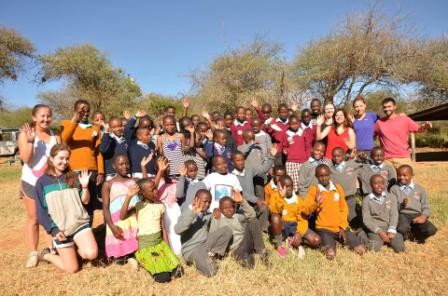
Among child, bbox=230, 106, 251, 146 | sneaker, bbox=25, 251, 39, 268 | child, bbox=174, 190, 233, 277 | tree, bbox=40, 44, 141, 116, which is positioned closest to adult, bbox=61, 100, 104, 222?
sneaker, bbox=25, 251, 39, 268

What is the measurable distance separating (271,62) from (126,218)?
727 inches

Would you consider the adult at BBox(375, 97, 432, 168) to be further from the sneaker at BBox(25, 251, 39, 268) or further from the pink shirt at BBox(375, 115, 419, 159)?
the sneaker at BBox(25, 251, 39, 268)

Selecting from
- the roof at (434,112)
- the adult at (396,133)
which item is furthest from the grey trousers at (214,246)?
the roof at (434,112)

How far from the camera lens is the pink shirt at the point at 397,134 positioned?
5.97m

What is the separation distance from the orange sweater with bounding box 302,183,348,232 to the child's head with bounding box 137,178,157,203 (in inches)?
85.6

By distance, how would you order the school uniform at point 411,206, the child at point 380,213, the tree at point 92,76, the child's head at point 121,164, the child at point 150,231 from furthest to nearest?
the tree at point 92,76
the school uniform at point 411,206
the child at point 380,213
the child's head at point 121,164
the child at point 150,231

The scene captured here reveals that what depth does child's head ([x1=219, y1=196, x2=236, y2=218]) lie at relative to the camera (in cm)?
471

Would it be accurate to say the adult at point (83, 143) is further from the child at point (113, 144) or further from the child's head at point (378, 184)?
the child's head at point (378, 184)

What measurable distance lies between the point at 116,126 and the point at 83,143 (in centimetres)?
54

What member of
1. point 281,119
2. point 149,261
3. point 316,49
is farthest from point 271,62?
point 149,261

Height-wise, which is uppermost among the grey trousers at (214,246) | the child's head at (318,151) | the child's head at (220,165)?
the child's head at (318,151)

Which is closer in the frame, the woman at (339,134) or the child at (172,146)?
the child at (172,146)

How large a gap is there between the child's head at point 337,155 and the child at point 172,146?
2.38 metres

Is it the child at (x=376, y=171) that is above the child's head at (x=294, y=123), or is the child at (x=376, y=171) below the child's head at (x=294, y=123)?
below
